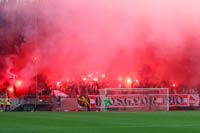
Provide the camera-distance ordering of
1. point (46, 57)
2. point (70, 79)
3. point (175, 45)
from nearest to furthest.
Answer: point (175, 45) → point (46, 57) → point (70, 79)

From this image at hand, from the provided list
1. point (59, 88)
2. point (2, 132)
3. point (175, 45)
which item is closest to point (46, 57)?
point (59, 88)

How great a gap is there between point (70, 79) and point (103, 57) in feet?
56.8

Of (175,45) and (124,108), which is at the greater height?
(175,45)

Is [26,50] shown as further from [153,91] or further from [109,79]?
[153,91]

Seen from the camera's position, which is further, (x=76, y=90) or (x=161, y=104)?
(x=76, y=90)

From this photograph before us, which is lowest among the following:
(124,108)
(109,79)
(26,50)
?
(124,108)

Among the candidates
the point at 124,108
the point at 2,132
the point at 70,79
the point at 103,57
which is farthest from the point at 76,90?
the point at 2,132

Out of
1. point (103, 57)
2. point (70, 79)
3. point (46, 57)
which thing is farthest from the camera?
point (70, 79)

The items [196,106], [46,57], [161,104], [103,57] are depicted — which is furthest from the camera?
[196,106]

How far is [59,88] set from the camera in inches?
1389

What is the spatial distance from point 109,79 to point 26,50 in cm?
824

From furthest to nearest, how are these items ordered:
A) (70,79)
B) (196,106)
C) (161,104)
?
(70,79) → (196,106) → (161,104)

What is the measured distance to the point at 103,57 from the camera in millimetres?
14508

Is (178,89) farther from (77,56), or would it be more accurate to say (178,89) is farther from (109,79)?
(77,56)
